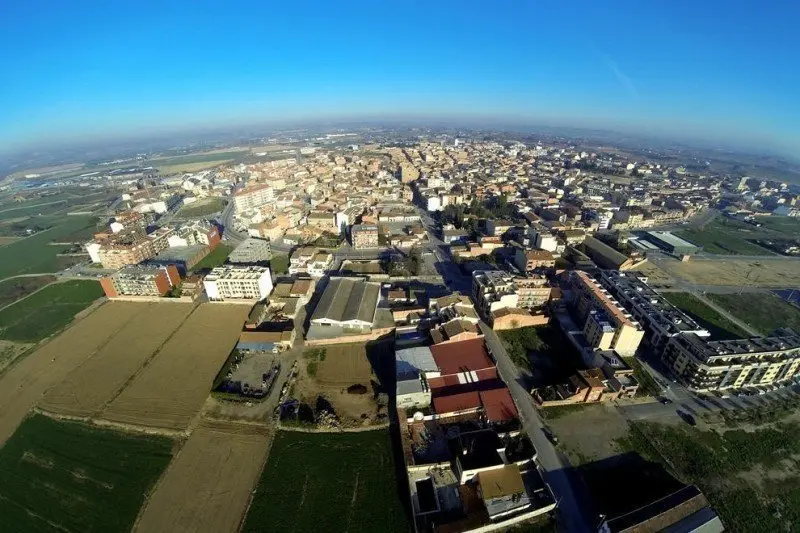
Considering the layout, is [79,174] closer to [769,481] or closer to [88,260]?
[88,260]

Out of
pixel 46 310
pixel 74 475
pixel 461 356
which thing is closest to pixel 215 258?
pixel 46 310

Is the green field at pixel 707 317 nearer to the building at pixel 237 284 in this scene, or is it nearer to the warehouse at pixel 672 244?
the warehouse at pixel 672 244

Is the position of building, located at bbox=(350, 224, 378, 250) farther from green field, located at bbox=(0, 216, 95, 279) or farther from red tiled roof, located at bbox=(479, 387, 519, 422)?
green field, located at bbox=(0, 216, 95, 279)

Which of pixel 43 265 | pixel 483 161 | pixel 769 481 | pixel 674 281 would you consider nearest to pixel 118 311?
pixel 43 265

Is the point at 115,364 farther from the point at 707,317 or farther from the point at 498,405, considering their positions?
the point at 707,317

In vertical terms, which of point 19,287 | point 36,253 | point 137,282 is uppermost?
point 137,282
